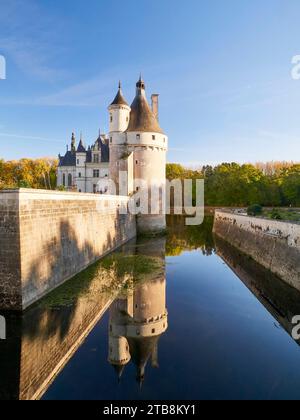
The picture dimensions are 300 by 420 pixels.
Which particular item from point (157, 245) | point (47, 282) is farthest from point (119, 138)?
point (47, 282)

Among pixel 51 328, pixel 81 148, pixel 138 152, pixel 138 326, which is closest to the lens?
pixel 51 328

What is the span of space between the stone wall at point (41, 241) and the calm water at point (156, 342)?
670 millimetres

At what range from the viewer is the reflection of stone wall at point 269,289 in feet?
33.6

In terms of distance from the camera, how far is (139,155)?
27.4 metres

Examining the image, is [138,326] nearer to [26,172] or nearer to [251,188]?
[251,188]

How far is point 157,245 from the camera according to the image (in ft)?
77.0

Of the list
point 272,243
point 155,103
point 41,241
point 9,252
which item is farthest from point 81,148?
point 9,252

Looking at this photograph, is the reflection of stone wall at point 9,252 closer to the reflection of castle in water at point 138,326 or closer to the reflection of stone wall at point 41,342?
the reflection of stone wall at point 41,342

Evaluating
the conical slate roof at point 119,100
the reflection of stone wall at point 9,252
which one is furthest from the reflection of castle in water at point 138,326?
the conical slate roof at point 119,100

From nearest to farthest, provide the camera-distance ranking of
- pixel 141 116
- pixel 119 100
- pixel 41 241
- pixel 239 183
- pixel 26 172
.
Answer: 1. pixel 41 241
2. pixel 119 100
3. pixel 141 116
4. pixel 239 183
5. pixel 26 172

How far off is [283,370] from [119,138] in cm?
2363

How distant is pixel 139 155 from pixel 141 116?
383 centimetres

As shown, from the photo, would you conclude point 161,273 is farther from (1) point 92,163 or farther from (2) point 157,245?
(1) point 92,163

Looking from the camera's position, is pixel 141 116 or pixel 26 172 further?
pixel 26 172
